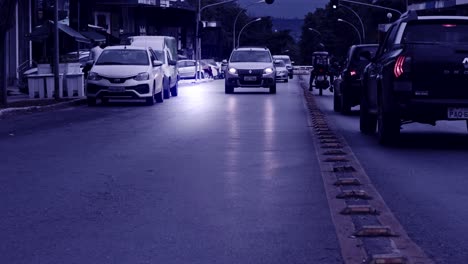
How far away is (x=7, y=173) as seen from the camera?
11734 millimetres

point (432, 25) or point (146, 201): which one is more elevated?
point (432, 25)

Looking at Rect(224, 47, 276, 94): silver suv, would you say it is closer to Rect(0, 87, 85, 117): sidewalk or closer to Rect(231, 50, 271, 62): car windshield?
Rect(231, 50, 271, 62): car windshield

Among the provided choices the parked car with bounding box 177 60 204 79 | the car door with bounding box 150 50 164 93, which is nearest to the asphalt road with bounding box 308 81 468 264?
the car door with bounding box 150 50 164 93

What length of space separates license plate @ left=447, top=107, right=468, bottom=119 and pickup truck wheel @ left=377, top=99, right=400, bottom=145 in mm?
814

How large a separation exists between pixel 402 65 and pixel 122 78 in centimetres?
1529

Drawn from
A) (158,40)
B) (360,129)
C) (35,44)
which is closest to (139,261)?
(360,129)

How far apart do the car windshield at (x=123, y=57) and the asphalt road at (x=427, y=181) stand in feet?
39.1

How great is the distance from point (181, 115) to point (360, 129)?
623 cm

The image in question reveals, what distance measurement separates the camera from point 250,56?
133 feet

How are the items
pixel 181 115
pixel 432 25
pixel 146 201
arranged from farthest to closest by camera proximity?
pixel 181 115 → pixel 432 25 → pixel 146 201

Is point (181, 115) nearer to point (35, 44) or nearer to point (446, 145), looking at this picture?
point (446, 145)

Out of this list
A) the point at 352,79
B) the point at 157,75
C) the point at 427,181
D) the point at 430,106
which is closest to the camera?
the point at 427,181

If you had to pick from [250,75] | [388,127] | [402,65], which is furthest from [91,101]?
[402,65]

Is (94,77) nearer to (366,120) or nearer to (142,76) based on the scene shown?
(142,76)
